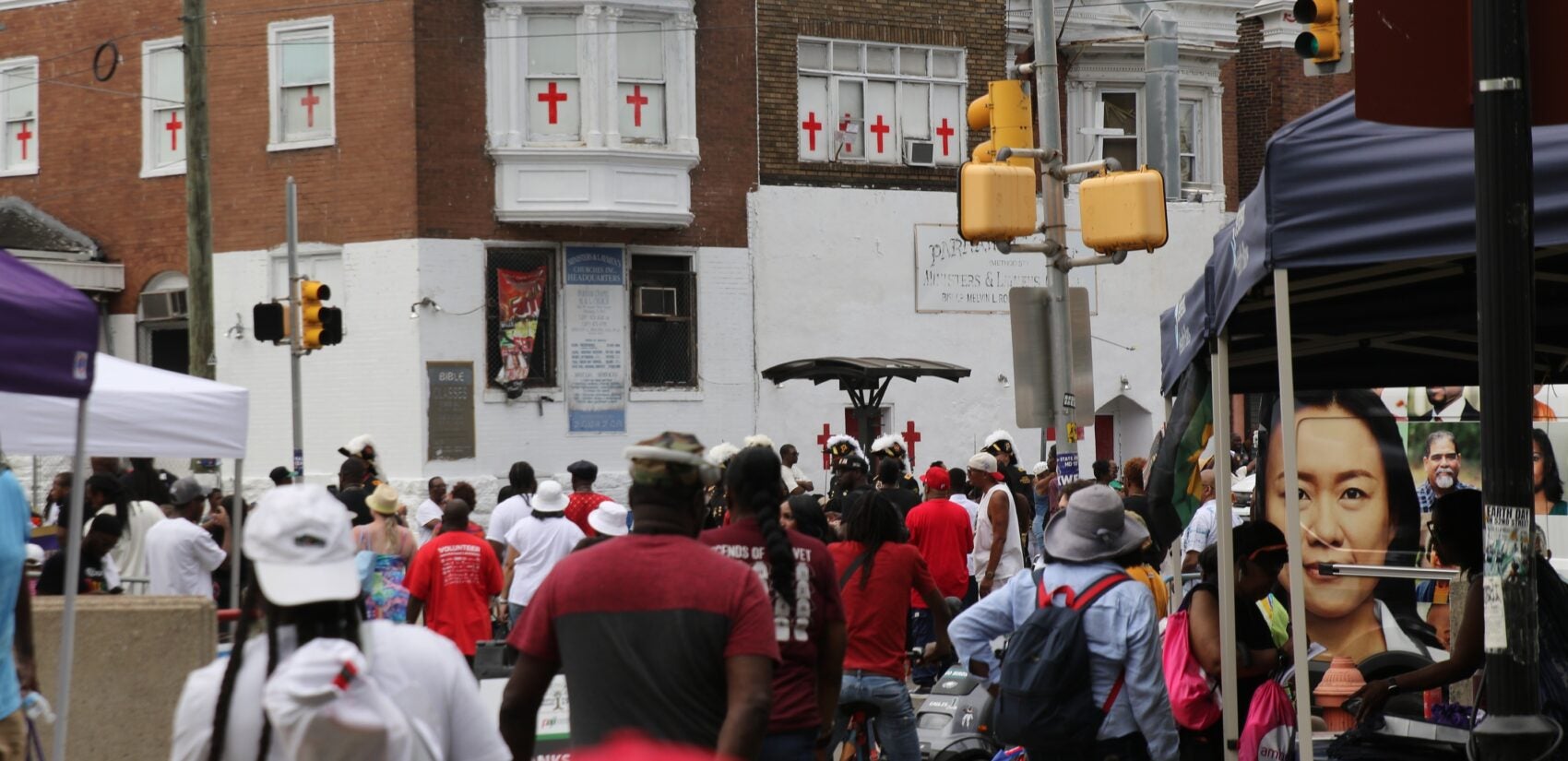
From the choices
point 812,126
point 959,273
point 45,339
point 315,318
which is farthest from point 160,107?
point 45,339

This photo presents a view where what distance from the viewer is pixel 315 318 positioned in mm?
20547

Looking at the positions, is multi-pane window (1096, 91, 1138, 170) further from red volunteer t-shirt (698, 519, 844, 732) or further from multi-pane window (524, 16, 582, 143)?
red volunteer t-shirt (698, 519, 844, 732)

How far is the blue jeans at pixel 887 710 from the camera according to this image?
368 inches

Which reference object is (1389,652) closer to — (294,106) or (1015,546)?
(1015,546)

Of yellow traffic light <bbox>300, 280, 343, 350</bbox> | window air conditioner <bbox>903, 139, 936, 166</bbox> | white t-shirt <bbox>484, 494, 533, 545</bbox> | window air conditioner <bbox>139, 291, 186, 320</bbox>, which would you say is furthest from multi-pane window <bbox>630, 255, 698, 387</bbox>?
white t-shirt <bbox>484, 494, 533, 545</bbox>

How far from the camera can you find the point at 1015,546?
15.9 meters

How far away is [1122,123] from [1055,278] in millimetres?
17113

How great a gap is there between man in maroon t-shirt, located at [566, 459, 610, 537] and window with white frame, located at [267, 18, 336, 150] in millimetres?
13373

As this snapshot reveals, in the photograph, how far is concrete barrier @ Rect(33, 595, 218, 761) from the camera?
918 cm

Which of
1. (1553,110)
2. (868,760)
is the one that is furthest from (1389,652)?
(1553,110)

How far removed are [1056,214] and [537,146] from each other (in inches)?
490

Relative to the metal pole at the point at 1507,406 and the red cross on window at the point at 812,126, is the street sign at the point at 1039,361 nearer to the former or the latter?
the metal pole at the point at 1507,406

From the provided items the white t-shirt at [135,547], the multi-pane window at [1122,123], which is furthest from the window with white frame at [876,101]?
the white t-shirt at [135,547]

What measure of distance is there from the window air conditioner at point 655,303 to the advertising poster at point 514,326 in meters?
1.66
